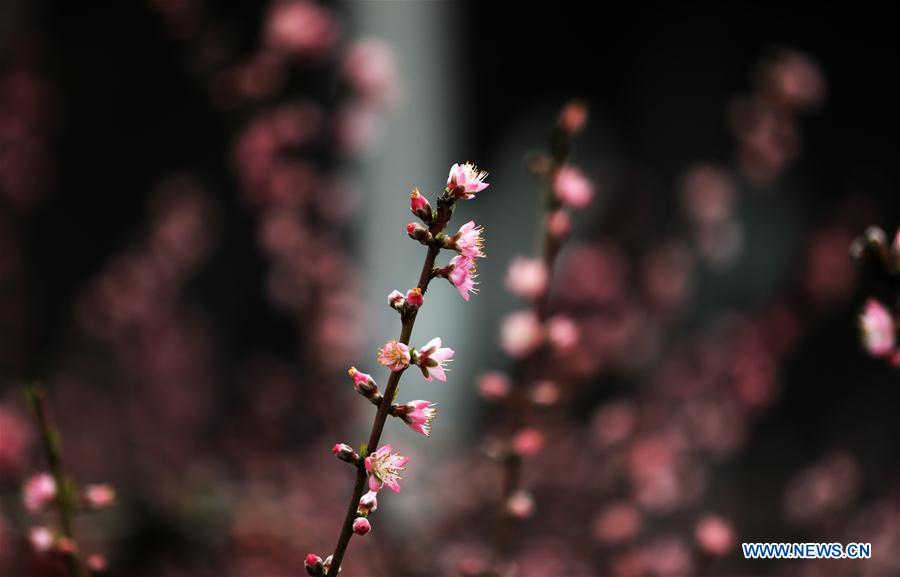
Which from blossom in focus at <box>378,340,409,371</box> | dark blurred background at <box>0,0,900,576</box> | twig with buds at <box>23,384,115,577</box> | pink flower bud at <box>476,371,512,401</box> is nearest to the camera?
blossom in focus at <box>378,340,409,371</box>

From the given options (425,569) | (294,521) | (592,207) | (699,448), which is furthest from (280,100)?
(592,207)

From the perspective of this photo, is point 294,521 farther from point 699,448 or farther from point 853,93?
point 853,93

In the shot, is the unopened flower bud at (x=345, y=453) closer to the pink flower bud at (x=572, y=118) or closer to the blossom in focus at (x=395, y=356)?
the blossom in focus at (x=395, y=356)

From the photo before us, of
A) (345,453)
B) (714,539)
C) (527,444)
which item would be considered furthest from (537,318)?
(345,453)

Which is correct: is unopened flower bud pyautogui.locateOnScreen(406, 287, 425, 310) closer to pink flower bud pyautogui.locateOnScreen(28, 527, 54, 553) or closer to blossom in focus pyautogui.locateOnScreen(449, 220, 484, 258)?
blossom in focus pyautogui.locateOnScreen(449, 220, 484, 258)

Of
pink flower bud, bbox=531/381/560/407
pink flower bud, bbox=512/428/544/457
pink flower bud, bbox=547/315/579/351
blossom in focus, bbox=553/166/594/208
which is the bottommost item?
pink flower bud, bbox=512/428/544/457

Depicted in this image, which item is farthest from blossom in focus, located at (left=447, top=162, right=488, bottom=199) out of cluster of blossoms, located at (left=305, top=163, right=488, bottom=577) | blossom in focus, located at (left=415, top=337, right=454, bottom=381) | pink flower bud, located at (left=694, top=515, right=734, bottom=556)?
pink flower bud, located at (left=694, top=515, right=734, bottom=556)
